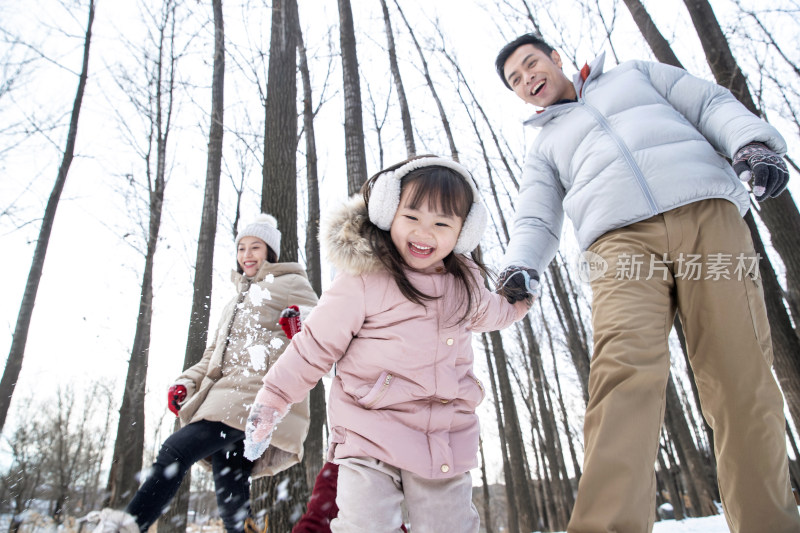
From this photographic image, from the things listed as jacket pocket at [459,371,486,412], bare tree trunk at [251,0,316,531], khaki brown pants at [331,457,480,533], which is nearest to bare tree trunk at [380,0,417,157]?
bare tree trunk at [251,0,316,531]

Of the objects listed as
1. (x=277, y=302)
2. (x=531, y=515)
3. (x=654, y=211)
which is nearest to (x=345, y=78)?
(x=277, y=302)

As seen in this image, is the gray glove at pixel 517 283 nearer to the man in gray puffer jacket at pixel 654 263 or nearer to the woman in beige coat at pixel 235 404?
the man in gray puffer jacket at pixel 654 263

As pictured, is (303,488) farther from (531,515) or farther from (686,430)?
(686,430)

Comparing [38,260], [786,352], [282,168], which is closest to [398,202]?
[282,168]

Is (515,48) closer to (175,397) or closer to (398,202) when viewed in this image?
(398,202)

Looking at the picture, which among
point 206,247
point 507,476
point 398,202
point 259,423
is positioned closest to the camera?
point 259,423

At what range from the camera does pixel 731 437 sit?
1.40m

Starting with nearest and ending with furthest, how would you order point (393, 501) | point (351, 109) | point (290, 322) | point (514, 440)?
1. point (393, 501)
2. point (290, 322)
3. point (351, 109)
4. point (514, 440)

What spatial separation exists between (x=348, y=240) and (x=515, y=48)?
154cm

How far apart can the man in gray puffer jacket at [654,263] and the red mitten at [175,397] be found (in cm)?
196

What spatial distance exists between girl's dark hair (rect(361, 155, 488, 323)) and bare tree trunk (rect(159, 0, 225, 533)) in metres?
4.97

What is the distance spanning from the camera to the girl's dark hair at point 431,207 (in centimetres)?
169

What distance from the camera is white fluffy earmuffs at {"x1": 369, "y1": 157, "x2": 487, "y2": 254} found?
1765mm

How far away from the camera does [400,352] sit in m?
1.58
